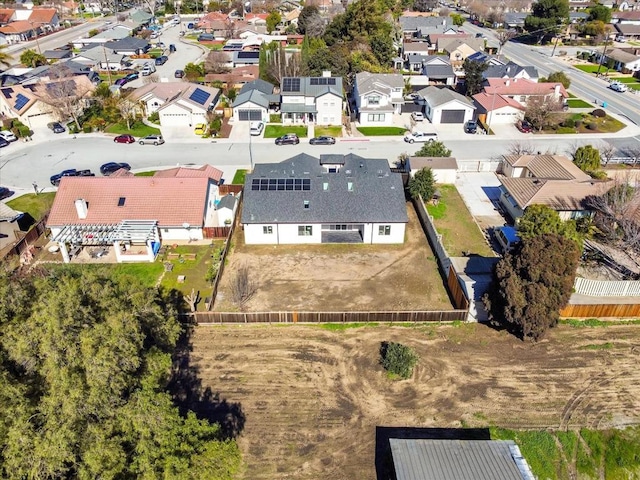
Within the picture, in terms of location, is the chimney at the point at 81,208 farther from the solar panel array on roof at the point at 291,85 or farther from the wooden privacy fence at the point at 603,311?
the wooden privacy fence at the point at 603,311

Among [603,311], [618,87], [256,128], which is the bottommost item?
[603,311]

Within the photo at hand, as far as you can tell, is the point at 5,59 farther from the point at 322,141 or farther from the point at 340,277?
the point at 340,277

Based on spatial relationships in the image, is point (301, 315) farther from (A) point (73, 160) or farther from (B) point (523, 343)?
(A) point (73, 160)

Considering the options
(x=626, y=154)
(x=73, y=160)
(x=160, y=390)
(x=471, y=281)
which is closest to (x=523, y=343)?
(x=471, y=281)

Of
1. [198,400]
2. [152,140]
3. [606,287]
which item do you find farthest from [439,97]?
[198,400]

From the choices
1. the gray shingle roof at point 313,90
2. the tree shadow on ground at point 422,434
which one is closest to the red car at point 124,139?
the gray shingle roof at point 313,90
